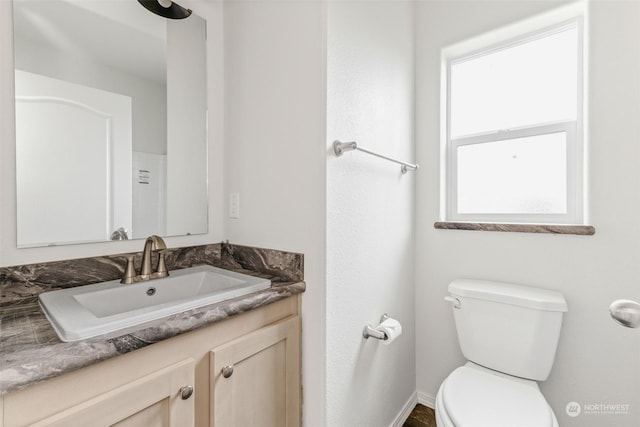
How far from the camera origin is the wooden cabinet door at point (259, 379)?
845 mm

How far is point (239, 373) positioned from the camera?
90 cm

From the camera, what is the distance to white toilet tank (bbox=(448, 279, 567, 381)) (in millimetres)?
1209

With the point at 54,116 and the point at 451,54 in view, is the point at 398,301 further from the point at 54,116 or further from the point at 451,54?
the point at 54,116

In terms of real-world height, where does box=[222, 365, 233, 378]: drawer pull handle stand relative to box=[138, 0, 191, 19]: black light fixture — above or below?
below

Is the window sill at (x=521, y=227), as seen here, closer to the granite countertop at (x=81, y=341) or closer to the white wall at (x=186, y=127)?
the granite countertop at (x=81, y=341)

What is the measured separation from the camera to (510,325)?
1257 mm

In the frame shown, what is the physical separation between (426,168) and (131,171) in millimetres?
1485

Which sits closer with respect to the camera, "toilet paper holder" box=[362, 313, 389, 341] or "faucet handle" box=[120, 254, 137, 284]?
"faucet handle" box=[120, 254, 137, 284]

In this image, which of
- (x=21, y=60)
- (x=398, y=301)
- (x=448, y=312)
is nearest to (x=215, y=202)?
(x=21, y=60)

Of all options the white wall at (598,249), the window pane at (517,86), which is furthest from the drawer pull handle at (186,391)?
the window pane at (517,86)

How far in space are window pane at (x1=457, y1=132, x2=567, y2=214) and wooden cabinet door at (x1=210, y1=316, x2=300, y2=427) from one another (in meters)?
1.23

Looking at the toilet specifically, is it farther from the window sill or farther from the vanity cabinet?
the vanity cabinet

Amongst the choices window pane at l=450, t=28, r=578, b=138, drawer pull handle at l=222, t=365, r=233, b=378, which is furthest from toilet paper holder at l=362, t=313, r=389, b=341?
window pane at l=450, t=28, r=578, b=138
